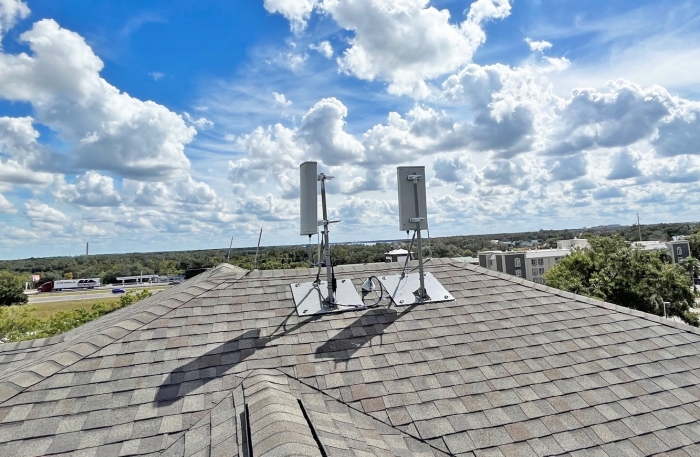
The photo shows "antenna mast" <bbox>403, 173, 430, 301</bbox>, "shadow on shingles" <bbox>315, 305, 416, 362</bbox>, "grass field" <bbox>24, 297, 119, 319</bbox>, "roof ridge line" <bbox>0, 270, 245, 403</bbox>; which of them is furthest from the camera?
"grass field" <bbox>24, 297, 119, 319</bbox>

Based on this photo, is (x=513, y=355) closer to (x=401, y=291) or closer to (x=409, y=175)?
(x=401, y=291)

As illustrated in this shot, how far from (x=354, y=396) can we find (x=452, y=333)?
6.40ft

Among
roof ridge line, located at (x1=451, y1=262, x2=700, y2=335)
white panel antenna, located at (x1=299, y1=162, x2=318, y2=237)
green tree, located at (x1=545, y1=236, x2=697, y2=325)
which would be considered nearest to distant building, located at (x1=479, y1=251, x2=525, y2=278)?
green tree, located at (x1=545, y1=236, x2=697, y2=325)

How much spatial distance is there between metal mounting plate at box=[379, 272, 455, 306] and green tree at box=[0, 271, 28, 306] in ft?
212

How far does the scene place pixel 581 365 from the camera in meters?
5.30

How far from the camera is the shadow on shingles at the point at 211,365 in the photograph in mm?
4234

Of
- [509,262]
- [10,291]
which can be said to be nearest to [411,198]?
[509,262]

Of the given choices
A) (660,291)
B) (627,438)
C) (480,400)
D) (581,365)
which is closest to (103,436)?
(480,400)

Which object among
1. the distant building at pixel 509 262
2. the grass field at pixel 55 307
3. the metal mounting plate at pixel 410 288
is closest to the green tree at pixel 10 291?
the grass field at pixel 55 307

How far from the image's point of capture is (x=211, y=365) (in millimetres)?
4648

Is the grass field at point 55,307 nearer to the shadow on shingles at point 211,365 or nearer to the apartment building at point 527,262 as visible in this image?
the shadow on shingles at point 211,365

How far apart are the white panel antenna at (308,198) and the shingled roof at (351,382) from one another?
1167mm

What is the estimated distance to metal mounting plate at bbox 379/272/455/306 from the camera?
6480 mm

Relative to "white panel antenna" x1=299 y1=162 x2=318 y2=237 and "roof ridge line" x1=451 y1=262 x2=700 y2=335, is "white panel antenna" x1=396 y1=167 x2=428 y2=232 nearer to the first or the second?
"white panel antenna" x1=299 y1=162 x2=318 y2=237
